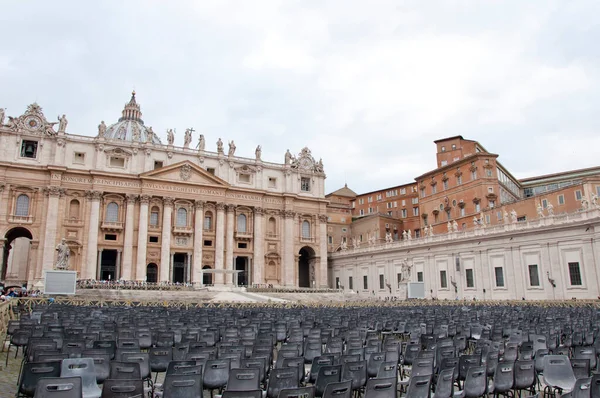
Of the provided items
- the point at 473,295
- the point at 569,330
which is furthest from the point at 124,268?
the point at 569,330

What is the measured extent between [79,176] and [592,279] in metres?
55.1

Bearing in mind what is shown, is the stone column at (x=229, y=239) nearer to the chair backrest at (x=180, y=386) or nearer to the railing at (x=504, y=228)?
the railing at (x=504, y=228)

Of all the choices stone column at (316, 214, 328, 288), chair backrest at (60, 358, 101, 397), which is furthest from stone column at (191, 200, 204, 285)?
chair backrest at (60, 358, 101, 397)

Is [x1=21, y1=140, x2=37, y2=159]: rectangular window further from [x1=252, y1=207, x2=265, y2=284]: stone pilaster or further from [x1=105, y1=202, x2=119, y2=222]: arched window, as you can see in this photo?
[x1=252, y1=207, x2=265, y2=284]: stone pilaster

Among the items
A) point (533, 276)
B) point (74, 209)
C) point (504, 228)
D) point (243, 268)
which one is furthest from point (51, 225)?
point (533, 276)

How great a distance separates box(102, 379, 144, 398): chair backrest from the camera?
20.5 ft

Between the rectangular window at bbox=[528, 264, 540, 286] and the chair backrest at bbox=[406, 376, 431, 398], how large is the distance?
40.6 metres

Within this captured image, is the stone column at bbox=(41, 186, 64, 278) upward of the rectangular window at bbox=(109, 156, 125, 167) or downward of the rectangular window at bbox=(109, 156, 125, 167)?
downward

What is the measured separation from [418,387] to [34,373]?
603 centimetres

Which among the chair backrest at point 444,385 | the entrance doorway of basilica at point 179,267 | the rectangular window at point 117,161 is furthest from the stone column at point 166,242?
the chair backrest at point 444,385

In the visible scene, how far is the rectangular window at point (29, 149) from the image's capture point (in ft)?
182

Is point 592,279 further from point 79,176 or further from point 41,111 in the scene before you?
point 41,111

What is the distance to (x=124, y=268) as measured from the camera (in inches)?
2218

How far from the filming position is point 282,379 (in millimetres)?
7445
